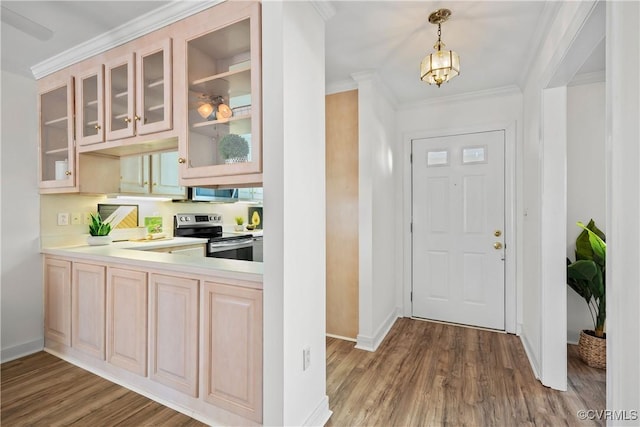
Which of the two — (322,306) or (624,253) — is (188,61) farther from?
(624,253)

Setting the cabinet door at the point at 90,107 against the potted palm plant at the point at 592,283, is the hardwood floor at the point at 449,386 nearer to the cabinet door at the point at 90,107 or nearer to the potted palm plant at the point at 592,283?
the potted palm plant at the point at 592,283

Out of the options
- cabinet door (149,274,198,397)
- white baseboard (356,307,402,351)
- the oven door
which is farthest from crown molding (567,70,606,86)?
the oven door

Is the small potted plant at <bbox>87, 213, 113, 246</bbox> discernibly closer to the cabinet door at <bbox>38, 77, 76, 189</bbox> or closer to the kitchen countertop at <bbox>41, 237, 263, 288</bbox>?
the kitchen countertop at <bbox>41, 237, 263, 288</bbox>

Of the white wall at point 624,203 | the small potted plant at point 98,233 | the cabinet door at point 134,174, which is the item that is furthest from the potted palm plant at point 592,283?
the small potted plant at point 98,233

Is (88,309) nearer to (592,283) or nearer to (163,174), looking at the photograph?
(163,174)

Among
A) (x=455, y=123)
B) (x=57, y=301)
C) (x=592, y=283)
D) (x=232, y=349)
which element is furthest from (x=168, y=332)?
(x=455, y=123)

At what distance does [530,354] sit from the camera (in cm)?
253

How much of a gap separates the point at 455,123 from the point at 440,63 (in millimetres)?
1682

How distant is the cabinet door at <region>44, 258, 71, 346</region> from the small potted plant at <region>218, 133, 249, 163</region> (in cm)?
183

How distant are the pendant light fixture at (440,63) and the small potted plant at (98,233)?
2984mm

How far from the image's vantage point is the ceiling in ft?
6.07

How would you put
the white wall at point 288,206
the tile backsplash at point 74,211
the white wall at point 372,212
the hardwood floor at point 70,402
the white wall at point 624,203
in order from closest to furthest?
the white wall at point 624,203, the white wall at point 288,206, the hardwood floor at point 70,402, the tile backsplash at point 74,211, the white wall at point 372,212

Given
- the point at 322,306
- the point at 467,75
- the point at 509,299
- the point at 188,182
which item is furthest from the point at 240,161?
the point at 509,299

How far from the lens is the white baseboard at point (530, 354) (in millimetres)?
2291
